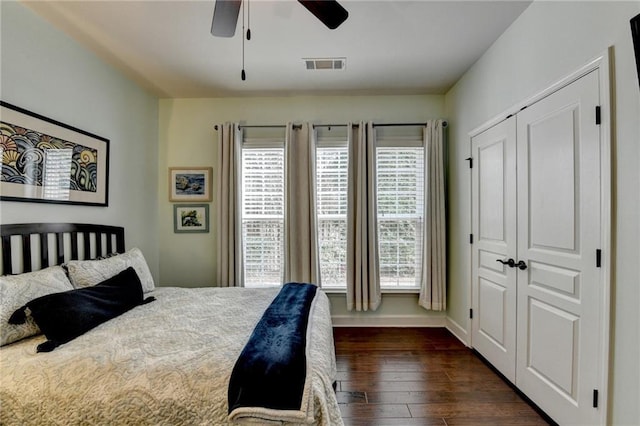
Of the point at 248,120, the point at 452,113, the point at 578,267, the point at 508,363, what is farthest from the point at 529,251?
the point at 248,120

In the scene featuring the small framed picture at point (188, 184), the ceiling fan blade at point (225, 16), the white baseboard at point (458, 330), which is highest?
the ceiling fan blade at point (225, 16)

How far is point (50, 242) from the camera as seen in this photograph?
2.20 metres

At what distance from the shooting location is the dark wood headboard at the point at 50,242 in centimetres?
193

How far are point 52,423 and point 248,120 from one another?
3190 mm

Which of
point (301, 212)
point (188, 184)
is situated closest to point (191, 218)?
point (188, 184)

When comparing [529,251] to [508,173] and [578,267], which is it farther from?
[508,173]

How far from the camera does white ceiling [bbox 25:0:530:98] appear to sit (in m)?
2.11

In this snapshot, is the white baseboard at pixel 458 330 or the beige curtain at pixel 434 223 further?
the beige curtain at pixel 434 223

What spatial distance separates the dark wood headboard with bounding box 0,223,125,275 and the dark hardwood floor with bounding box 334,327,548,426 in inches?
94.6

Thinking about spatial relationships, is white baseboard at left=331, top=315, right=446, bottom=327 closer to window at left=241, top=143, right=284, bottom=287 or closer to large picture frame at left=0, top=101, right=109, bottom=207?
window at left=241, top=143, right=284, bottom=287

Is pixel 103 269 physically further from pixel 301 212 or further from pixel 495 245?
pixel 495 245

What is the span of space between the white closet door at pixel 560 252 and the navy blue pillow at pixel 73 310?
2889 millimetres

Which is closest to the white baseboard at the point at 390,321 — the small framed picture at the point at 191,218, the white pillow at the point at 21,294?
the small framed picture at the point at 191,218

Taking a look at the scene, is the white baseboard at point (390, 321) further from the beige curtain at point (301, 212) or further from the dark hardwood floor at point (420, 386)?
the beige curtain at point (301, 212)
